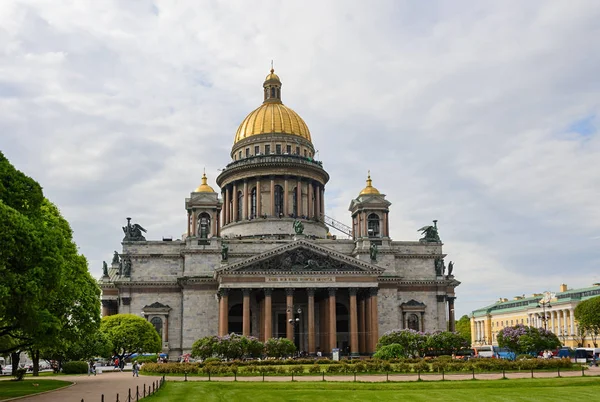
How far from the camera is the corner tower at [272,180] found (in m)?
95.7

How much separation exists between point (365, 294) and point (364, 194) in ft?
51.4

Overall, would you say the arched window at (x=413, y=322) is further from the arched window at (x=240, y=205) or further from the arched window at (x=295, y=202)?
the arched window at (x=240, y=205)

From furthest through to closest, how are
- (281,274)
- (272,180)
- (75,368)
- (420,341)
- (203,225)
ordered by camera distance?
(272,180) → (203,225) → (281,274) → (420,341) → (75,368)

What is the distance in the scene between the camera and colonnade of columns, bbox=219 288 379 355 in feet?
251

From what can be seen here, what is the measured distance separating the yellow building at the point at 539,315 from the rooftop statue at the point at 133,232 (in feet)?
191

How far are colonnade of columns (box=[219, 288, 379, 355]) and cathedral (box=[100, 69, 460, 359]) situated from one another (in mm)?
130

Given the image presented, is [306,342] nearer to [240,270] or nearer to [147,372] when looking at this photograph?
[240,270]

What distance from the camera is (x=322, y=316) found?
82.9 meters

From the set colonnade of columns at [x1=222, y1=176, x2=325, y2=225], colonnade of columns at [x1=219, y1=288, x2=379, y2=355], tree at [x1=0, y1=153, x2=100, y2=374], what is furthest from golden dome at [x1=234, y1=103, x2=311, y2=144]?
tree at [x1=0, y1=153, x2=100, y2=374]

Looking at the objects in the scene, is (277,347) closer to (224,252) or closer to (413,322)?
(224,252)

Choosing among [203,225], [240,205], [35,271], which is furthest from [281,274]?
[35,271]

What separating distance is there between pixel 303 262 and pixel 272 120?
30.2m

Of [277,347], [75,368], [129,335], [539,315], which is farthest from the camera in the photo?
[539,315]

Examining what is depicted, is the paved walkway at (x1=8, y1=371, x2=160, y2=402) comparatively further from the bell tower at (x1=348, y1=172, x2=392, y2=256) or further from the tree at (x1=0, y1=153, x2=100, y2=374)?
the bell tower at (x1=348, y1=172, x2=392, y2=256)
